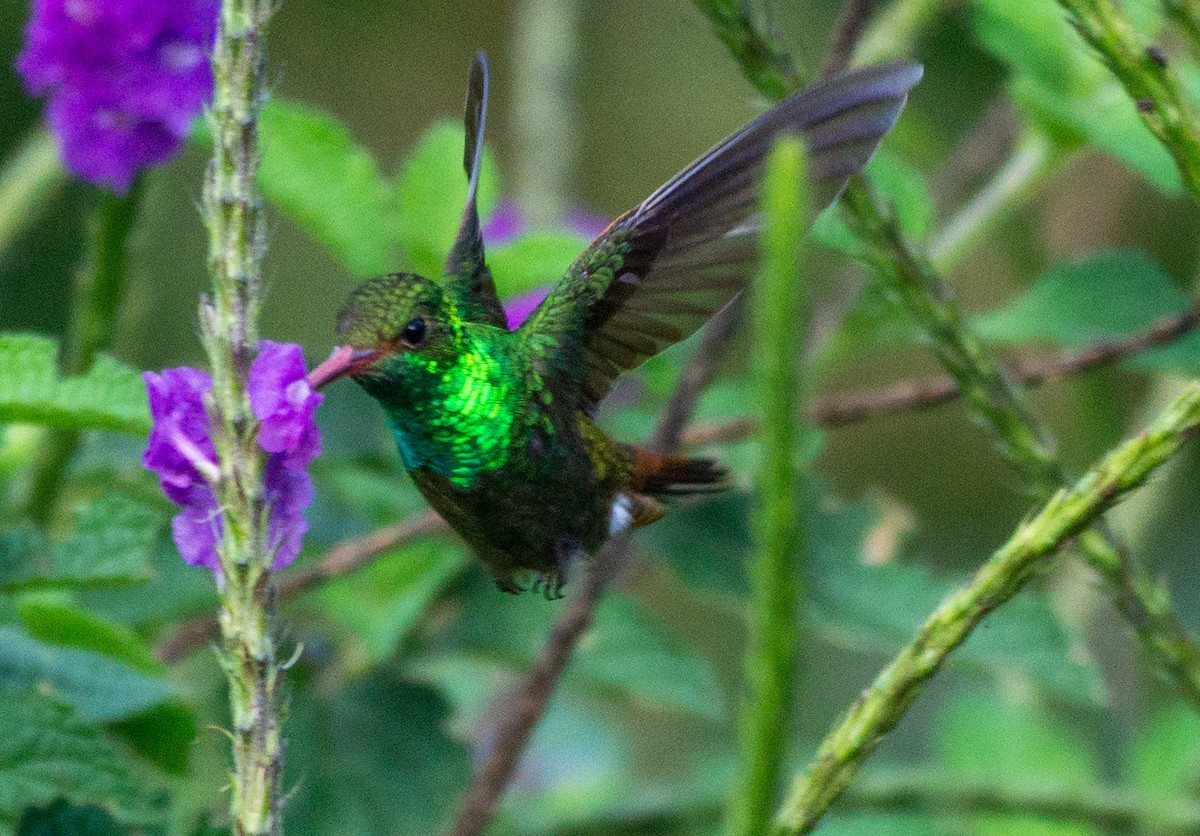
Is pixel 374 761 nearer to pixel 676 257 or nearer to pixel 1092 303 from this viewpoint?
pixel 676 257

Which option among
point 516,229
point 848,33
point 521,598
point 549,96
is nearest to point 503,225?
point 516,229

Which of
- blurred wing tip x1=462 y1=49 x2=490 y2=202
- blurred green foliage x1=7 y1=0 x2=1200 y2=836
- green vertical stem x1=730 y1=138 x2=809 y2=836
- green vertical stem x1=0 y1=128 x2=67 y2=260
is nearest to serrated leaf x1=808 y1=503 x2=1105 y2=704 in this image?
blurred green foliage x1=7 y1=0 x2=1200 y2=836

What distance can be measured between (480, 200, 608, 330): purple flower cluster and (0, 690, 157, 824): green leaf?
858 mm

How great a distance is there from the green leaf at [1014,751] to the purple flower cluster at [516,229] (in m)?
0.84

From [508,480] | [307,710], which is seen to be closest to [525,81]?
[307,710]

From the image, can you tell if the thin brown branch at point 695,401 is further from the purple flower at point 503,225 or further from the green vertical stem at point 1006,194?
the purple flower at point 503,225

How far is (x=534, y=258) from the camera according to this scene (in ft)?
4.81

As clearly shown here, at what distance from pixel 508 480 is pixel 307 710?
0.57 meters

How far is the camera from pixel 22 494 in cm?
145

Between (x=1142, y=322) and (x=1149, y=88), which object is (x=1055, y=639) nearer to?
(x=1142, y=322)

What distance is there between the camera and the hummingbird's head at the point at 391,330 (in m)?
0.98

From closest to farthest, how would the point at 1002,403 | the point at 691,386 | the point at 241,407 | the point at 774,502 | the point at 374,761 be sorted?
1. the point at 774,502
2. the point at 241,407
3. the point at 1002,403
4. the point at 691,386
5. the point at 374,761

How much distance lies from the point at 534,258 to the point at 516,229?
31.1 inches

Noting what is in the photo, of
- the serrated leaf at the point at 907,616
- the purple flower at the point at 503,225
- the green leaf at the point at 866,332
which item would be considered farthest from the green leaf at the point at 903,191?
the purple flower at the point at 503,225
